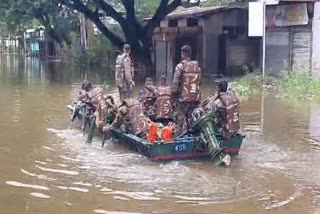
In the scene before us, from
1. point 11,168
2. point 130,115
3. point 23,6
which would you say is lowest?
point 11,168

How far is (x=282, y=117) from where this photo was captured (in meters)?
16.4

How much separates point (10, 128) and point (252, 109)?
22.7 feet

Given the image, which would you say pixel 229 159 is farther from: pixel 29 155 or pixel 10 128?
pixel 10 128

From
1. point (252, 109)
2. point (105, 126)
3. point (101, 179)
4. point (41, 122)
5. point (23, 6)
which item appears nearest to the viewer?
point (101, 179)

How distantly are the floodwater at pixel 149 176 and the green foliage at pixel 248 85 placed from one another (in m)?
5.55

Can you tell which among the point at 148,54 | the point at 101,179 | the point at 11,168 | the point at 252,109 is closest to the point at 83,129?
the point at 11,168

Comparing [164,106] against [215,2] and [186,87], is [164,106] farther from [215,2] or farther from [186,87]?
[215,2]

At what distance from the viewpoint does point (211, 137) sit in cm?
1080

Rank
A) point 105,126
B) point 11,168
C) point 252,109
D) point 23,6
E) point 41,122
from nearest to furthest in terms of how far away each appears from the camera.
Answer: point 11,168, point 105,126, point 41,122, point 252,109, point 23,6

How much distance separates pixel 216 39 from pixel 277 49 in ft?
16.3

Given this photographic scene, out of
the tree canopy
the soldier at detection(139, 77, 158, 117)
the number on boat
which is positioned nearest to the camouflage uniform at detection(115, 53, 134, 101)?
the soldier at detection(139, 77, 158, 117)

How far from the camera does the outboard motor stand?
1078 centimetres

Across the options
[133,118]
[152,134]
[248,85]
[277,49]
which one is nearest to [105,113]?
[133,118]

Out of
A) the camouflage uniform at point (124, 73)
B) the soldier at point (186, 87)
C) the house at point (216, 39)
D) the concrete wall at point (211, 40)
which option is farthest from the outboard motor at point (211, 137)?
the concrete wall at point (211, 40)
